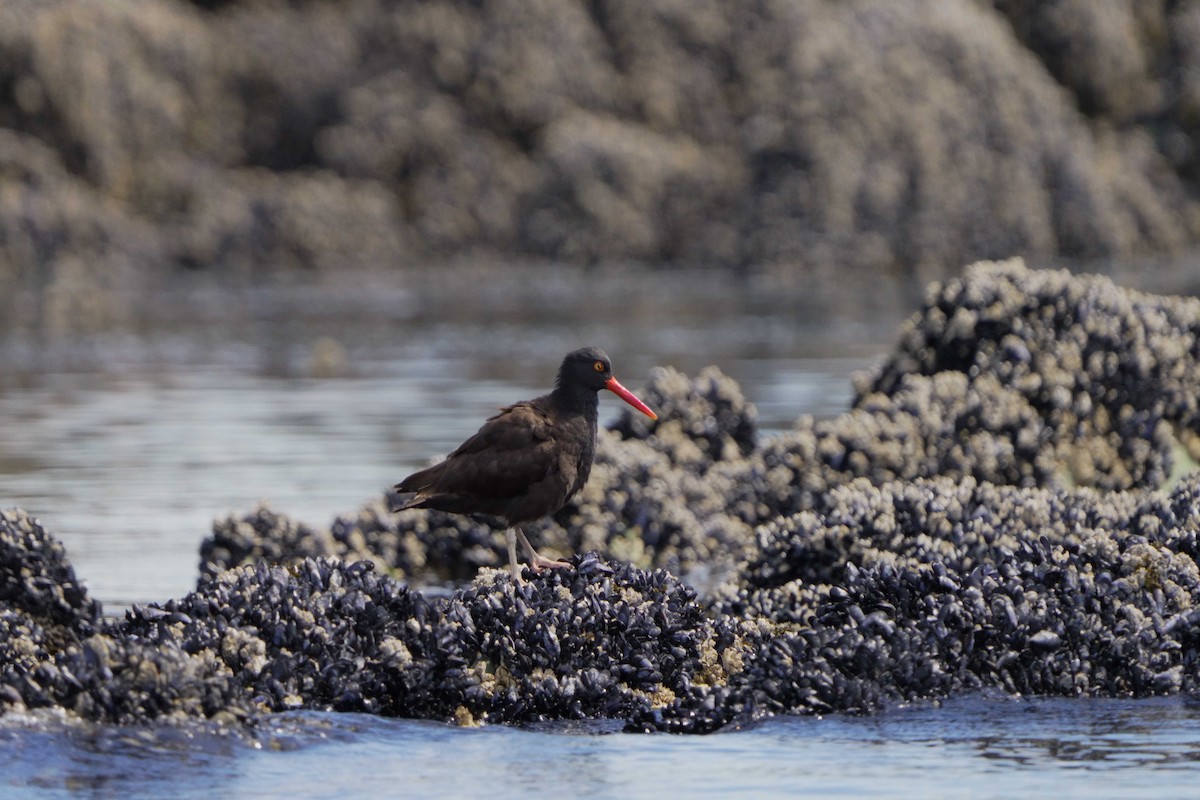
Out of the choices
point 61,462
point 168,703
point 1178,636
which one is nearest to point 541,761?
point 168,703

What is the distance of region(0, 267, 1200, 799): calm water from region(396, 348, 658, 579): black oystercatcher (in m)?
1.61

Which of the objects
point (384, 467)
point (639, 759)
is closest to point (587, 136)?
point (384, 467)

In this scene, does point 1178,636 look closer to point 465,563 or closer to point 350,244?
point 465,563

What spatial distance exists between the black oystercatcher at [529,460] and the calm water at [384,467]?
161 centimetres

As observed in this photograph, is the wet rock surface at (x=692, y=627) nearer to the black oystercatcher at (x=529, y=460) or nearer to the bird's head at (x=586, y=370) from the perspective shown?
the black oystercatcher at (x=529, y=460)

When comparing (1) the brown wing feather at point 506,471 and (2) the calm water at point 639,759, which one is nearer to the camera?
(2) the calm water at point 639,759

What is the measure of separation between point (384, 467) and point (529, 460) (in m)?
10.6

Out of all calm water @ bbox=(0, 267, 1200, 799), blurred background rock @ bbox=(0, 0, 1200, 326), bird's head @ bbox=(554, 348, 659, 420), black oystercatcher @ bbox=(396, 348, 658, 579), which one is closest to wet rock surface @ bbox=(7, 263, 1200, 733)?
calm water @ bbox=(0, 267, 1200, 799)

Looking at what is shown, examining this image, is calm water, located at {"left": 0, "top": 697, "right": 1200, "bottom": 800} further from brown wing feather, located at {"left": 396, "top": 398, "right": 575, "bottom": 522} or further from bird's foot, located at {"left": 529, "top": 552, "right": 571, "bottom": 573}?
brown wing feather, located at {"left": 396, "top": 398, "right": 575, "bottom": 522}

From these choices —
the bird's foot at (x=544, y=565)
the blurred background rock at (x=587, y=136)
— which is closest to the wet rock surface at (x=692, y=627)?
the bird's foot at (x=544, y=565)

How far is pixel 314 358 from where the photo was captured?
3456cm

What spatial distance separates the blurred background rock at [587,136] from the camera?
219 ft

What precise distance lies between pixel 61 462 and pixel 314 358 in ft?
44.1

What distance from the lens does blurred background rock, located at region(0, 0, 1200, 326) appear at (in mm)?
66750
